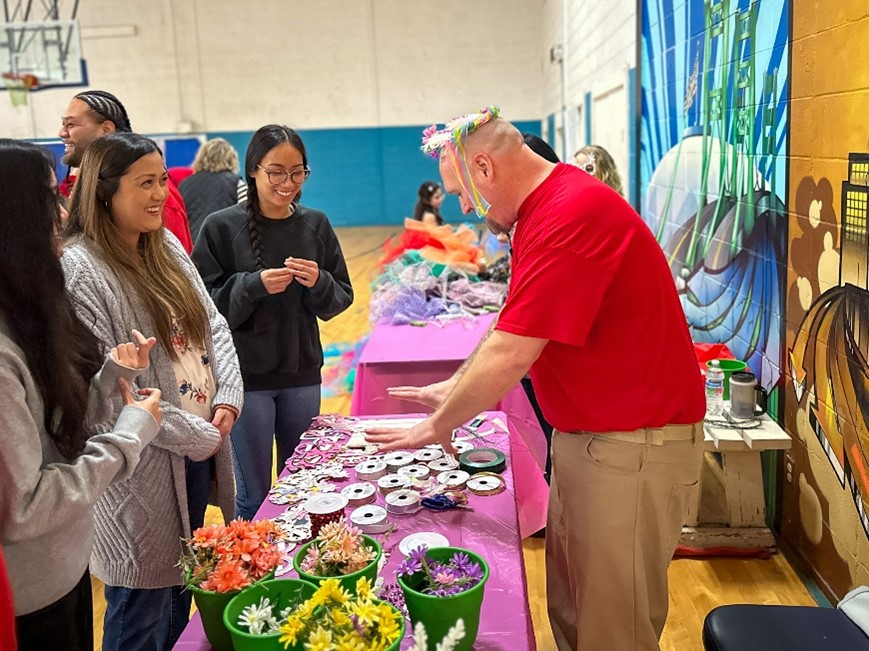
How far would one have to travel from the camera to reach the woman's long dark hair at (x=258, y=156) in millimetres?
2615

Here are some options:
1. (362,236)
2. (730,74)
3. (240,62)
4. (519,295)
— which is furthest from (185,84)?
(519,295)

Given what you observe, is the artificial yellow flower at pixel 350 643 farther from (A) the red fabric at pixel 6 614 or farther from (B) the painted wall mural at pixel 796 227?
(B) the painted wall mural at pixel 796 227

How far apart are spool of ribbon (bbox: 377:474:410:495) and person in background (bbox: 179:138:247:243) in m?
3.86

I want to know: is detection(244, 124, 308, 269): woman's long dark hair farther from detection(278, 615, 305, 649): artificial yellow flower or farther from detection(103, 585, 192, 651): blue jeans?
detection(278, 615, 305, 649): artificial yellow flower

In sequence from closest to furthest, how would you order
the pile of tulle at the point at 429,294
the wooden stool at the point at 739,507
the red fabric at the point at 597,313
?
the red fabric at the point at 597,313
the wooden stool at the point at 739,507
the pile of tulle at the point at 429,294

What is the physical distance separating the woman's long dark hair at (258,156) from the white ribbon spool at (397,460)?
97cm

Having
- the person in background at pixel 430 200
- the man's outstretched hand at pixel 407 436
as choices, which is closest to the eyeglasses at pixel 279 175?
the man's outstretched hand at pixel 407 436

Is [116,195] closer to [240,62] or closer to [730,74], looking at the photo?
[730,74]

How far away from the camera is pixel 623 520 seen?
176 cm

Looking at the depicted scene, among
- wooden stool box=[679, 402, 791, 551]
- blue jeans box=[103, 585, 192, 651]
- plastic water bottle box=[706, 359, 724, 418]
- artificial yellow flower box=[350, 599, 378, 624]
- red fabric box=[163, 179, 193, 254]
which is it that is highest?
red fabric box=[163, 179, 193, 254]

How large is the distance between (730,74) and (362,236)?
459 inches

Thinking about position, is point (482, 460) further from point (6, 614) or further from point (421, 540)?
point (6, 614)

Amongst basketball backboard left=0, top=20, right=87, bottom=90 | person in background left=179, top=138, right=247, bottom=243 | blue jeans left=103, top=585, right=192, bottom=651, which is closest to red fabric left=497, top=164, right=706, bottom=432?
blue jeans left=103, top=585, right=192, bottom=651

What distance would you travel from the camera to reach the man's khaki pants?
5.71 feet
